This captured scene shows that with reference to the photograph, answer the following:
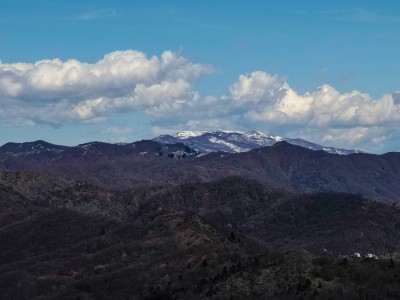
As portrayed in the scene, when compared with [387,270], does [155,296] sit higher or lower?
lower

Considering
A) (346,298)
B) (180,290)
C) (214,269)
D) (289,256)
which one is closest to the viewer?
(346,298)

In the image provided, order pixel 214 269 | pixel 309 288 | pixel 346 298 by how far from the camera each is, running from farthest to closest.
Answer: pixel 214 269 < pixel 309 288 < pixel 346 298

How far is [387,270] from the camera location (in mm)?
144000

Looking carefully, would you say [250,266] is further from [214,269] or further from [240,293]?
[214,269]

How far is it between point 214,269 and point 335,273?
56794mm

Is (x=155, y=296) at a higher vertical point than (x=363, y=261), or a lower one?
lower

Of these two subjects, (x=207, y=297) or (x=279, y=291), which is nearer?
(x=279, y=291)

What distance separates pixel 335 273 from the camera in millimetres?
143875

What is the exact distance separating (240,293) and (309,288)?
17295 mm

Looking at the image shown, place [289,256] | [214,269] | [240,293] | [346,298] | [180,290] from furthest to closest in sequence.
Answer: [214,269] → [180,290] → [289,256] → [240,293] → [346,298]

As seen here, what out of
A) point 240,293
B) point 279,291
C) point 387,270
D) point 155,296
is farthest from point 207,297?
point 387,270

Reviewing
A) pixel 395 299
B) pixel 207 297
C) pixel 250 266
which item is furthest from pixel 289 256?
pixel 395 299

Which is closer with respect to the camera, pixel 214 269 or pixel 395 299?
pixel 395 299

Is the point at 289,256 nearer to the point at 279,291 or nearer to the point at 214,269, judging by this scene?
the point at 279,291
